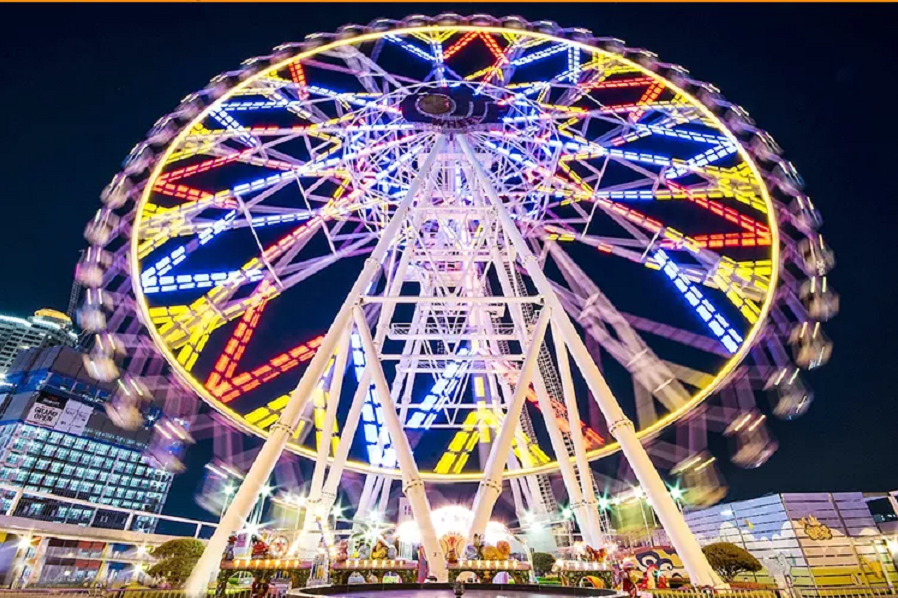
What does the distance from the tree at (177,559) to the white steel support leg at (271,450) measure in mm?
9317

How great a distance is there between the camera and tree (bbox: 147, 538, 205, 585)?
14414mm

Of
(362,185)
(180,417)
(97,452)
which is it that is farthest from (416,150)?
(97,452)

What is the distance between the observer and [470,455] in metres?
18.9

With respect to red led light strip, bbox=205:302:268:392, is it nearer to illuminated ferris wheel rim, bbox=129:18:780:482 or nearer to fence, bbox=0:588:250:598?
illuminated ferris wheel rim, bbox=129:18:780:482

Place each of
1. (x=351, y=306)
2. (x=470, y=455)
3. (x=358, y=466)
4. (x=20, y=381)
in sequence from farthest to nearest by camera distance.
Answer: (x=20, y=381) → (x=470, y=455) → (x=358, y=466) → (x=351, y=306)

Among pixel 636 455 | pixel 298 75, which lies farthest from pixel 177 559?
pixel 298 75

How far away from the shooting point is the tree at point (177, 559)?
567 inches

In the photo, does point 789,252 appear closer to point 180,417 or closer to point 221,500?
point 180,417

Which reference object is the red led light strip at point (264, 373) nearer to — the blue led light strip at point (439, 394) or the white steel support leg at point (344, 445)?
the white steel support leg at point (344, 445)

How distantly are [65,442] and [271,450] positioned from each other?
8213 centimetres

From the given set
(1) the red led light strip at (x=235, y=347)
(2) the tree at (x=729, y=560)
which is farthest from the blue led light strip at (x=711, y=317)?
(1) the red led light strip at (x=235, y=347)

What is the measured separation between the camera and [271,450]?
24.8ft

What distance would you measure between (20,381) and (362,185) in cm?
8390

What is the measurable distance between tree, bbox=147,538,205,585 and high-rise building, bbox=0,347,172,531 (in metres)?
57.8
